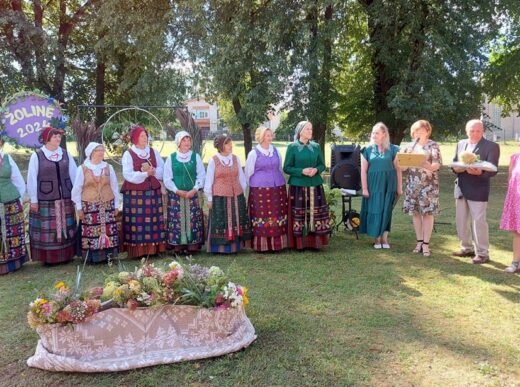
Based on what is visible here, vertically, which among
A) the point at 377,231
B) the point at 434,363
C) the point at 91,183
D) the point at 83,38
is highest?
the point at 83,38

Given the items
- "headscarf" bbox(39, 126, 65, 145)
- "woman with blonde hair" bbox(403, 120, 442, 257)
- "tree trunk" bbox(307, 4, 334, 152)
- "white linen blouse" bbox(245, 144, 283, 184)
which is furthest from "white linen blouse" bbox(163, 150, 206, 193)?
"tree trunk" bbox(307, 4, 334, 152)

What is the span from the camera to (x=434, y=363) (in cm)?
310

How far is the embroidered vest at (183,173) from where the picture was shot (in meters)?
5.52

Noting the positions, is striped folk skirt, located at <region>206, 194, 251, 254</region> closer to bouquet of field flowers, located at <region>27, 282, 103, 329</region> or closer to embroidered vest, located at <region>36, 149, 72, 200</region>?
embroidered vest, located at <region>36, 149, 72, 200</region>

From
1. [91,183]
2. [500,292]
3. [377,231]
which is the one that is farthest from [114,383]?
[377,231]

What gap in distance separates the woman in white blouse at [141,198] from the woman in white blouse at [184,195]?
0.42ft

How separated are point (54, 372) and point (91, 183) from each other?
2.60 metres

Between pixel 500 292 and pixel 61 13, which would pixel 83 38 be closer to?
pixel 61 13

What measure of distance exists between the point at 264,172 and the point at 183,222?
3.76 feet

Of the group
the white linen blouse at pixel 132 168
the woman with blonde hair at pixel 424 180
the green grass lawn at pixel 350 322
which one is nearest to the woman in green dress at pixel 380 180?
the woman with blonde hair at pixel 424 180

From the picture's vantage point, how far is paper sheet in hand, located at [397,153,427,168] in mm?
5051

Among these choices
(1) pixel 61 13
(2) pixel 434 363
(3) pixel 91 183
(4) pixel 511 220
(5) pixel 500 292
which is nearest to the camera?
(2) pixel 434 363

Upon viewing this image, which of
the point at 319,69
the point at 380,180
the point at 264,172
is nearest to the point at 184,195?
the point at 264,172

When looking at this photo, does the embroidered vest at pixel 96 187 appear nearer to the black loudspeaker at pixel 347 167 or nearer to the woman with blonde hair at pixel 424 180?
the black loudspeaker at pixel 347 167
